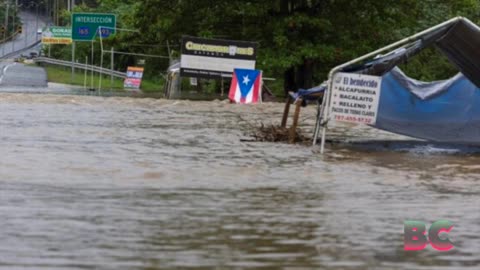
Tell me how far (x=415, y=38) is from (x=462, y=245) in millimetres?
7715

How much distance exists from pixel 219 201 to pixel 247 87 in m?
20.6

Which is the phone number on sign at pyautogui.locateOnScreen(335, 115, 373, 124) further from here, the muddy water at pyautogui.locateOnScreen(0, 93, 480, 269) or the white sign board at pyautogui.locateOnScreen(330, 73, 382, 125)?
the muddy water at pyautogui.locateOnScreen(0, 93, 480, 269)

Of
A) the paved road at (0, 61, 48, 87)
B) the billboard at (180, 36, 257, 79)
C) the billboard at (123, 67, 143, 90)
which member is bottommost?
the paved road at (0, 61, 48, 87)

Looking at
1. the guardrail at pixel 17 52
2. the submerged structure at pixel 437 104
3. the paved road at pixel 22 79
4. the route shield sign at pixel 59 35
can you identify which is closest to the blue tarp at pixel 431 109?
the submerged structure at pixel 437 104

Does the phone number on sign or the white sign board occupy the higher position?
the white sign board

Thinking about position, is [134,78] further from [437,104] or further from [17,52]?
[17,52]

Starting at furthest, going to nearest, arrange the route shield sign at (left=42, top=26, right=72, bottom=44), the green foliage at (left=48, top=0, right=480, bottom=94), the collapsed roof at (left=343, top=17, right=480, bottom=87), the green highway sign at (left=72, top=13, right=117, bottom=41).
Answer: the route shield sign at (left=42, top=26, right=72, bottom=44), the green highway sign at (left=72, top=13, right=117, bottom=41), the green foliage at (left=48, top=0, right=480, bottom=94), the collapsed roof at (left=343, top=17, right=480, bottom=87)

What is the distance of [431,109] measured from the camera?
16922mm

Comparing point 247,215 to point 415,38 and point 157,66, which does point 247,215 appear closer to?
point 415,38

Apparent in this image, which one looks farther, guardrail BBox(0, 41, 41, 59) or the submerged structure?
guardrail BBox(0, 41, 41, 59)

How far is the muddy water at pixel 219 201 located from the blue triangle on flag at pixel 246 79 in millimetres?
12067

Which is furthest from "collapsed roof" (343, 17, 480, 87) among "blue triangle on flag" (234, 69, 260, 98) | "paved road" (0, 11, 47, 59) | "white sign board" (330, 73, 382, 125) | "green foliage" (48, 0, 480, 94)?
"paved road" (0, 11, 47, 59)

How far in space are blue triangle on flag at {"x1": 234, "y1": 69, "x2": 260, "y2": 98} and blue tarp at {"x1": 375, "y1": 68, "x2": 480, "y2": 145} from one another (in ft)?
43.3

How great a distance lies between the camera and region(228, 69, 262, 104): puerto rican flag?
30000 mm
